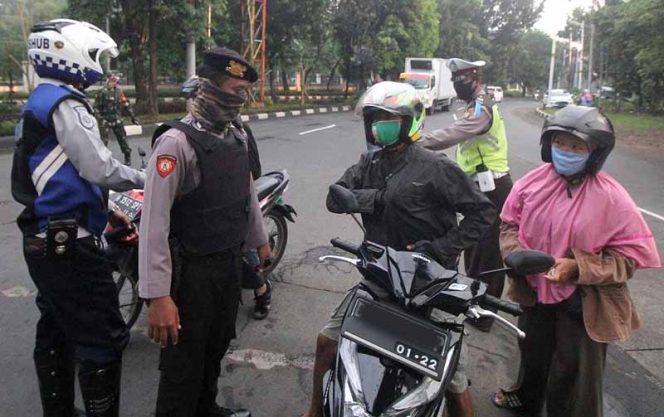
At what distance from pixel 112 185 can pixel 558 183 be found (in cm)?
185

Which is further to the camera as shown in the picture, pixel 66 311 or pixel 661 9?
pixel 661 9

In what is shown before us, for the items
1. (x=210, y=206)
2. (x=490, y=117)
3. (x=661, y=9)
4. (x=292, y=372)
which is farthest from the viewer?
(x=661, y=9)

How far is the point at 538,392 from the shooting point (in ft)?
9.24

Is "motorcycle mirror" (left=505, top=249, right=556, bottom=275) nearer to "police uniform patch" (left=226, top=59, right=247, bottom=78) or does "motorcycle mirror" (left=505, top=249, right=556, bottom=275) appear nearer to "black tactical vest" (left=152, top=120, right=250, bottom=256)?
"black tactical vest" (left=152, top=120, right=250, bottom=256)

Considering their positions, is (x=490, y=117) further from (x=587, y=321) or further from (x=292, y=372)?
(x=292, y=372)

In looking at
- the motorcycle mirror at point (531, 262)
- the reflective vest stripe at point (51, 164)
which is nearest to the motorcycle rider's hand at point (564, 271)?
the motorcycle mirror at point (531, 262)

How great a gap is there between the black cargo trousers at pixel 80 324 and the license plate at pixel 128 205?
1.01 metres

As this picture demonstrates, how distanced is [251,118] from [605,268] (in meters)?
18.7

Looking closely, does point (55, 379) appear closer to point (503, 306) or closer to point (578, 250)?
point (503, 306)

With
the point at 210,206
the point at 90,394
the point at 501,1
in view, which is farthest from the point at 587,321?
the point at 501,1

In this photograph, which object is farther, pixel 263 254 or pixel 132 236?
pixel 132 236

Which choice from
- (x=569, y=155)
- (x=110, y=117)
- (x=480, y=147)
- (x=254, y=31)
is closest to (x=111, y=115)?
→ (x=110, y=117)

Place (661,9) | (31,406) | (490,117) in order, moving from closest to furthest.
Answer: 1. (31,406)
2. (490,117)
3. (661,9)

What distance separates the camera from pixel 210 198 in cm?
222
